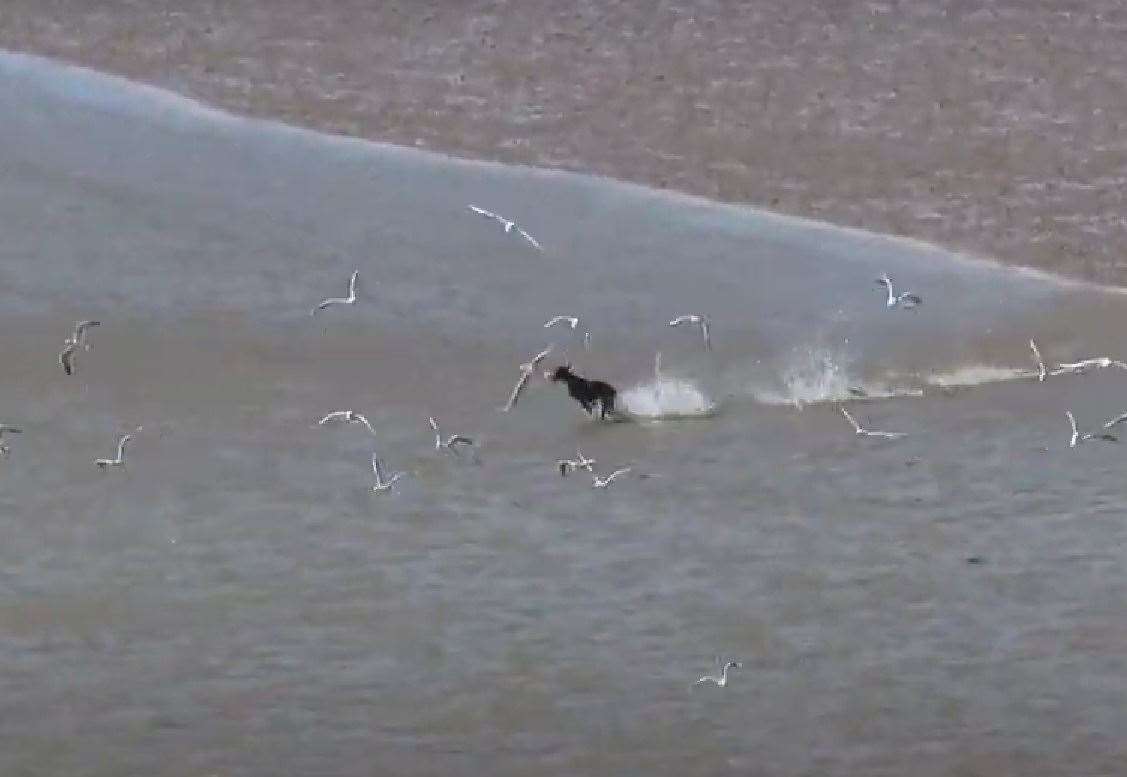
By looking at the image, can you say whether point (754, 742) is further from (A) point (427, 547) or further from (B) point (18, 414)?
(B) point (18, 414)

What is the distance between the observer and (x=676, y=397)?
11.3 m

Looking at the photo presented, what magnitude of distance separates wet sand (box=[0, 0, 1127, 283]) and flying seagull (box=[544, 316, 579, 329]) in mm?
2473

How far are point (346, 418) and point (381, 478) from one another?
82cm

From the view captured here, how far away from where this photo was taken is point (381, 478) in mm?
10328

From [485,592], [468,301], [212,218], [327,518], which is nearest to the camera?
[485,592]

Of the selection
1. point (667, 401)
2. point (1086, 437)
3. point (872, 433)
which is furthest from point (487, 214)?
point (1086, 437)

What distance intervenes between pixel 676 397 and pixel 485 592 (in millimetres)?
2326

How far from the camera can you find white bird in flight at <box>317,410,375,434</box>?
1098 cm

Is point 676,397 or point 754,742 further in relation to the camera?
point 676,397

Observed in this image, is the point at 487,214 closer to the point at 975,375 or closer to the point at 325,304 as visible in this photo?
the point at 325,304

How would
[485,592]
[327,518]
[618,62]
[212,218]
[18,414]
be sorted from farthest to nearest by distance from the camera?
[618,62] → [212,218] → [18,414] → [327,518] → [485,592]

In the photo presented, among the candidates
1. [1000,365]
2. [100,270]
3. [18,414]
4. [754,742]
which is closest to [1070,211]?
[1000,365]

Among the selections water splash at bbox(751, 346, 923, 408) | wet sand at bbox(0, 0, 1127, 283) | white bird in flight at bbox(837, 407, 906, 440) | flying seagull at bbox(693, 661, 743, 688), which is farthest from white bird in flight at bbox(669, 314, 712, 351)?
flying seagull at bbox(693, 661, 743, 688)

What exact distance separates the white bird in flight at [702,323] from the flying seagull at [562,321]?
1.49ft
